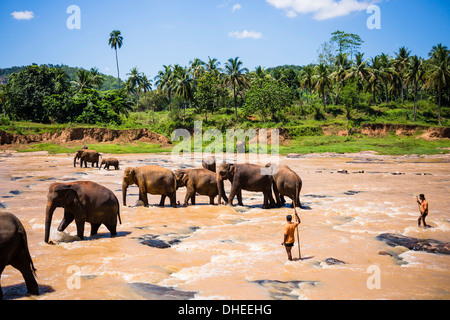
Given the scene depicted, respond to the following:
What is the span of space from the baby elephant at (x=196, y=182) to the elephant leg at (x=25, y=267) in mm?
9024

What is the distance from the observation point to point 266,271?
8.12m

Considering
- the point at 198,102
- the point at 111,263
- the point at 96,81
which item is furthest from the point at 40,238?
the point at 96,81

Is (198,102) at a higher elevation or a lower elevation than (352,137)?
higher

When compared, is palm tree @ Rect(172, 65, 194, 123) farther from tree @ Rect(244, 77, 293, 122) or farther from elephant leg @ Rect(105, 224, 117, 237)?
elephant leg @ Rect(105, 224, 117, 237)

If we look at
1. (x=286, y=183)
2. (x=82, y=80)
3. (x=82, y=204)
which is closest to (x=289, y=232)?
(x=82, y=204)

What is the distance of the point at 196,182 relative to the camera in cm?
1525

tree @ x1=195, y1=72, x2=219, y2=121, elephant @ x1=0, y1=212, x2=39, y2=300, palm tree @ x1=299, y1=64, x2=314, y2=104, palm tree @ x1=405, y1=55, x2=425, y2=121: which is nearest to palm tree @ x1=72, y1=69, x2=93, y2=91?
tree @ x1=195, y1=72, x2=219, y2=121

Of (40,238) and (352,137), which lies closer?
(40,238)

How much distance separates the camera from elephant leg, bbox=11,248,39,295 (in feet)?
19.9

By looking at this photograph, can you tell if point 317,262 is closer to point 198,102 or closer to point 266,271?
point 266,271

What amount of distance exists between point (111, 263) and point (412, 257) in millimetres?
7262

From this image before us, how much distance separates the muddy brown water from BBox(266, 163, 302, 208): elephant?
0.65m

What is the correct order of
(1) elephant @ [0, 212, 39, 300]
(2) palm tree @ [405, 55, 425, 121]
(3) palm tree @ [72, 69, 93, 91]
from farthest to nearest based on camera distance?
(3) palm tree @ [72, 69, 93, 91] < (2) palm tree @ [405, 55, 425, 121] < (1) elephant @ [0, 212, 39, 300]
